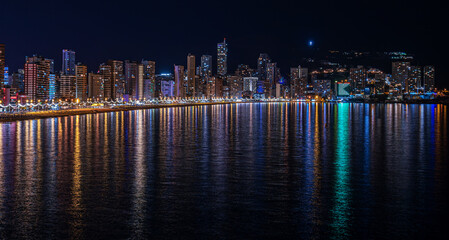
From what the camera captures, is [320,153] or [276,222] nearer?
[276,222]

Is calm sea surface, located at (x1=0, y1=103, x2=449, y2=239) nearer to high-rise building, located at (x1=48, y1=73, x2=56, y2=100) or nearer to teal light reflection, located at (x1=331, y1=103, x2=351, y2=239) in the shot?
teal light reflection, located at (x1=331, y1=103, x2=351, y2=239)

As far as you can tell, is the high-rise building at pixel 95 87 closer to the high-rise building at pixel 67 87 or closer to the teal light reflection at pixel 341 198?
the high-rise building at pixel 67 87

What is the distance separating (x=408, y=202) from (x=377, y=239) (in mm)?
3650

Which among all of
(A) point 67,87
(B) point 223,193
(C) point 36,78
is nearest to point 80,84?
(A) point 67,87

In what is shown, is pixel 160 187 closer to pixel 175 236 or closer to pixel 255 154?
pixel 175 236

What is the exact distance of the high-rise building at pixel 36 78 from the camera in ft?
545

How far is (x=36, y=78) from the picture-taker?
550 ft

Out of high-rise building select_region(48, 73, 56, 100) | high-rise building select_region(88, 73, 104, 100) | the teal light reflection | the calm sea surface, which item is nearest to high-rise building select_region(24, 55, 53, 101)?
high-rise building select_region(48, 73, 56, 100)

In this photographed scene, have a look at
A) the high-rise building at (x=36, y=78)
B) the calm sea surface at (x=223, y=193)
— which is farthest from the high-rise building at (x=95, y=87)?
the calm sea surface at (x=223, y=193)

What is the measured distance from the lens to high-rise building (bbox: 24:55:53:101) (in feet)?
545

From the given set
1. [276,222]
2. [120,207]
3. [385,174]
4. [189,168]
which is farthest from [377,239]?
[189,168]

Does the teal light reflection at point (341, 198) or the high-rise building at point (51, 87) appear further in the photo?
the high-rise building at point (51, 87)

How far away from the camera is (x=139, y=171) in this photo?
17.4m

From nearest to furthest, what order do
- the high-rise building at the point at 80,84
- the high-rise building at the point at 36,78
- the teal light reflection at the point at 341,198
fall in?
1. the teal light reflection at the point at 341,198
2. the high-rise building at the point at 36,78
3. the high-rise building at the point at 80,84
